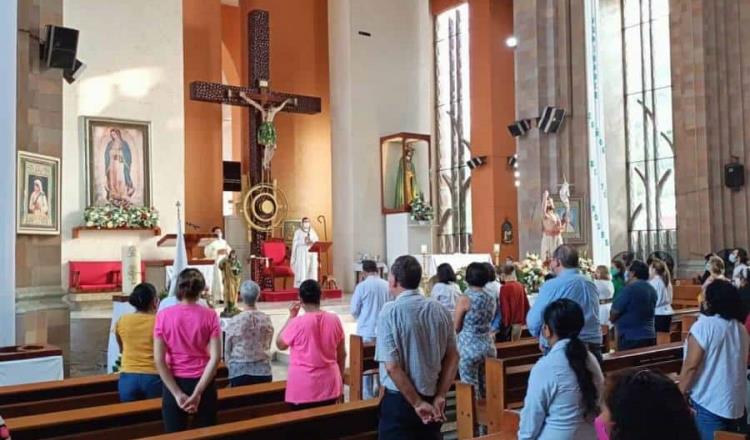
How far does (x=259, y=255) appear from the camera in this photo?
14922 mm

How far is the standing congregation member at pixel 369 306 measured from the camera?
20.6 feet

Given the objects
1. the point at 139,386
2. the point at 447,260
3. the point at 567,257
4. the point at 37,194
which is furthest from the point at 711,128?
the point at 139,386

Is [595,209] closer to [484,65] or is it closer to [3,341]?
[3,341]

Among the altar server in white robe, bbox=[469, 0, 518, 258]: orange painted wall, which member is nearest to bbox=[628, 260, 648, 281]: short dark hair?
the altar server in white robe

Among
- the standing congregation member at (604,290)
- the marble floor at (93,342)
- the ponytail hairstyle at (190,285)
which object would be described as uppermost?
the ponytail hairstyle at (190,285)

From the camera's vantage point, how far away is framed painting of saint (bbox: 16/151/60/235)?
7.07 meters

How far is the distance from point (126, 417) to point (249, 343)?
4.06 feet

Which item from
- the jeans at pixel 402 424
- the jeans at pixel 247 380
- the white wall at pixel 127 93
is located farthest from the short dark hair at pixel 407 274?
the white wall at pixel 127 93

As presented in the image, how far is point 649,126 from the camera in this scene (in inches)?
703

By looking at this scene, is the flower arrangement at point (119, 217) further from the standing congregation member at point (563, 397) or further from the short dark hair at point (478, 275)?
the standing congregation member at point (563, 397)

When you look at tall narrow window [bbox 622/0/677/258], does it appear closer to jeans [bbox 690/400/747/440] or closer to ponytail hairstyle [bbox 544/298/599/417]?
jeans [bbox 690/400/747/440]

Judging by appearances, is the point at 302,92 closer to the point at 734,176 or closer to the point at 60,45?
the point at 734,176

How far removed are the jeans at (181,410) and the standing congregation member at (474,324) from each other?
6.26 feet

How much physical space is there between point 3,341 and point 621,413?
5.94 metres
